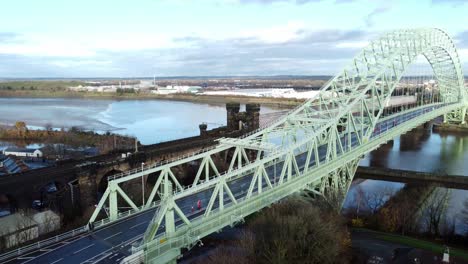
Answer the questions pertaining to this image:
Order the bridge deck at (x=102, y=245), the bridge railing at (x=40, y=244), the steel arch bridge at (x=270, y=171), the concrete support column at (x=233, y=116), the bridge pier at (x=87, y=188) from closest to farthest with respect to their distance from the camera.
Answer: the bridge deck at (x=102, y=245) < the bridge railing at (x=40, y=244) < the steel arch bridge at (x=270, y=171) < the bridge pier at (x=87, y=188) < the concrete support column at (x=233, y=116)

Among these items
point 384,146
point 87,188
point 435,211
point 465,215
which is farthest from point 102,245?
point 384,146

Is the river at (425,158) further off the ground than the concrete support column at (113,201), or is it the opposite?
the concrete support column at (113,201)

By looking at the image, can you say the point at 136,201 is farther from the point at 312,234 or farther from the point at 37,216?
the point at 312,234

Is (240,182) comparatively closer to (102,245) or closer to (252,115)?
(102,245)

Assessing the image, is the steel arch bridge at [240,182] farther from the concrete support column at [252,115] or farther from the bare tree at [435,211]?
the bare tree at [435,211]

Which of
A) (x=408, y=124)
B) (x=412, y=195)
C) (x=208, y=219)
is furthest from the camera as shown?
(x=408, y=124)

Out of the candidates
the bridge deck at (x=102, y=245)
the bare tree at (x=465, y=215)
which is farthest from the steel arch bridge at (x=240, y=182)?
the bare tree at (x=465, y=215)

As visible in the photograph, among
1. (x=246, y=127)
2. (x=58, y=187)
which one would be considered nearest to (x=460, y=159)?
(x=246, y=127)

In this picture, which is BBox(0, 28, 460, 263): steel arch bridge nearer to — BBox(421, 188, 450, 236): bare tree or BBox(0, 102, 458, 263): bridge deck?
BBox(0, 102, 458, 263): bridge deck
